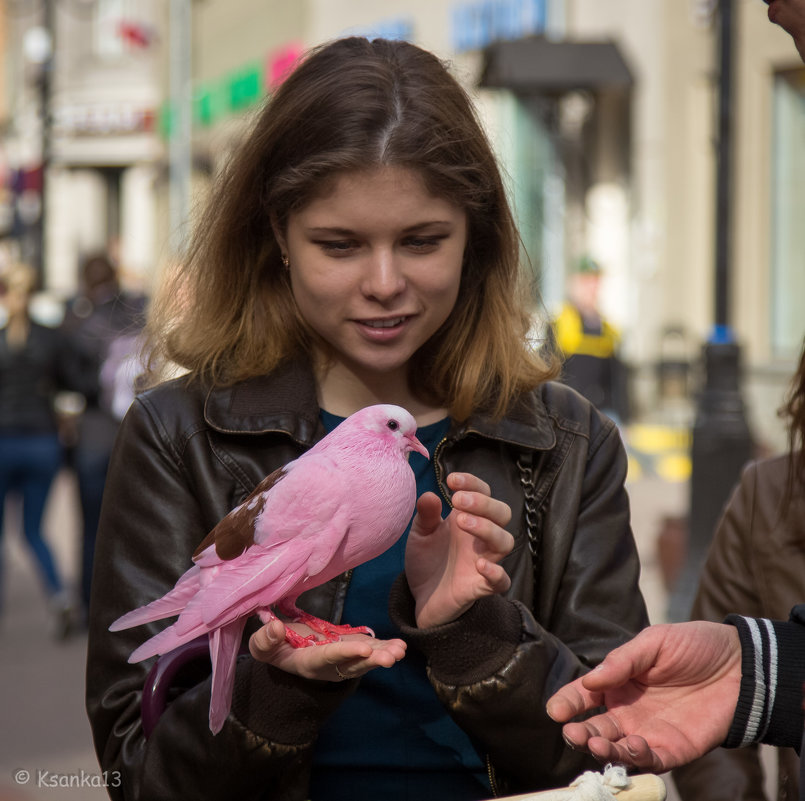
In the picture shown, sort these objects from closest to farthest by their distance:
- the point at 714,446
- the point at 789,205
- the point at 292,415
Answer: the point at 292,415, the point at 714,446, the point at 789,205

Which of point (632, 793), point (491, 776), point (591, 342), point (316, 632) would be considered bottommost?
point (591, 342)

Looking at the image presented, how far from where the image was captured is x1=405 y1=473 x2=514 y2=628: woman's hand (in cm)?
167

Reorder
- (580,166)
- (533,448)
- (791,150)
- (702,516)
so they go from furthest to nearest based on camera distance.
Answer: (580,166), (791,150), (702,516), (533,448)


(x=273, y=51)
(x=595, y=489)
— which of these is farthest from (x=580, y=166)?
(x=595, y=489)

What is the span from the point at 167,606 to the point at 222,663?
0.12 m

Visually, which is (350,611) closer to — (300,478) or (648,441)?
(300,478)

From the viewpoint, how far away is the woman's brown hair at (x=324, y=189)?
6.59ft

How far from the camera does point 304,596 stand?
1992mm

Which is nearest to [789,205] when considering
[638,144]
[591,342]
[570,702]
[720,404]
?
[638,144]

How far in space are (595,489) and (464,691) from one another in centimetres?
51

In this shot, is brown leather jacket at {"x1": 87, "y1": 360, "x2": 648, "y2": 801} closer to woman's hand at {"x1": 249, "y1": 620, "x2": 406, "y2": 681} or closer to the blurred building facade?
woman's hand at {"x1": 249, "y1": 620, "x2": 406, "y2": 681}

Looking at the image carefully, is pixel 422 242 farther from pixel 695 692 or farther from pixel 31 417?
pixel 31 417

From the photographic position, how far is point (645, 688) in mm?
1748

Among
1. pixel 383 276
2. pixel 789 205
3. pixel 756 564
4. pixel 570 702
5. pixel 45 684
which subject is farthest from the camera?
pixel 789 205
